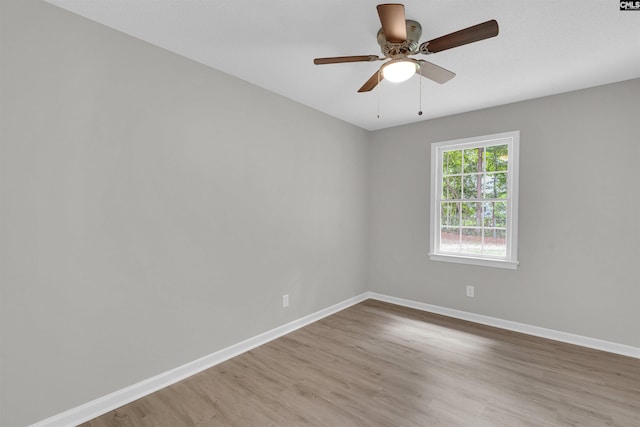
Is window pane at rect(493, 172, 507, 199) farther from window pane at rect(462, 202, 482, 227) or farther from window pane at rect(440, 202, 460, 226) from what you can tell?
window pane at rect(440, 202, 460, 226)

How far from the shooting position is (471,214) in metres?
3.76

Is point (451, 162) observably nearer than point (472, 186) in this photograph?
No

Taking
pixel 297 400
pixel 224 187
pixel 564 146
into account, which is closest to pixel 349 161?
→ pixel 224 187

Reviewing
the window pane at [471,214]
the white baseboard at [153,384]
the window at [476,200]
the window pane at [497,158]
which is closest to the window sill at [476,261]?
the window at [476,200]

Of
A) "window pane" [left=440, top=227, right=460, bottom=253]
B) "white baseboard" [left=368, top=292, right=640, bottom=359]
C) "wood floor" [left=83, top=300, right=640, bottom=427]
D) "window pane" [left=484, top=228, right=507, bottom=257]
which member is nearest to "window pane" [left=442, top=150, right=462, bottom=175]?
"window pane" [left=440, top=227, right=460, bottom=253]

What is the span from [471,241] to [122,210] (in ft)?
12.3

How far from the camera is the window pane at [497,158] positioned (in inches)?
138

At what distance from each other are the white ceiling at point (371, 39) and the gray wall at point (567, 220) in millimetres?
326

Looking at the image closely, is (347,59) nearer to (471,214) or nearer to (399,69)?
(399,69)

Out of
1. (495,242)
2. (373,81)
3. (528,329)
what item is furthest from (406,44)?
(528,329)

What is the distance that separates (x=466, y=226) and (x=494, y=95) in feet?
5.15

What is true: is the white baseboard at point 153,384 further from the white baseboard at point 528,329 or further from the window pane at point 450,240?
the window pane at point 450,240

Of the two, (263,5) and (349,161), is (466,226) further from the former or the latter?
(263,5)

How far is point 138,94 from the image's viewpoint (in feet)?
7.11
